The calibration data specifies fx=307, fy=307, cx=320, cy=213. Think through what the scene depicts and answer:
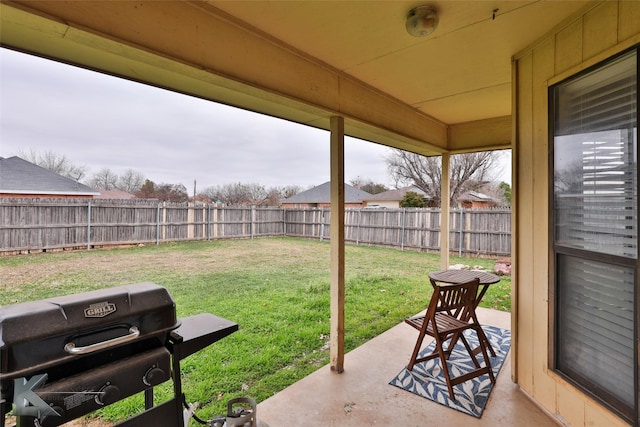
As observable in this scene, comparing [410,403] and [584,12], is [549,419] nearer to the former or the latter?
[410,403]

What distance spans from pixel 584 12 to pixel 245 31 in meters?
1.85

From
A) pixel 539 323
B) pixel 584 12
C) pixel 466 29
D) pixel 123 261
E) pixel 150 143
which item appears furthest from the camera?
pixel 150 143

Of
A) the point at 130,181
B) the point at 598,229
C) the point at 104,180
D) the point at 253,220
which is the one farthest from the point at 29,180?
the point at 598,229

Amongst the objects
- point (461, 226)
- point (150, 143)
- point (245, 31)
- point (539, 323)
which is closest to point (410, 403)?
point (539, 323)

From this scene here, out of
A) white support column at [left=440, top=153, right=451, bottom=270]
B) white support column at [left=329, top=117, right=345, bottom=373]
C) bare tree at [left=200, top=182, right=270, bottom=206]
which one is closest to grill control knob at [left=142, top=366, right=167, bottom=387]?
white support column at [left=329, top=117, right=345, bottom=373]

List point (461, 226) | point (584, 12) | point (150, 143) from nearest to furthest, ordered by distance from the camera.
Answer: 1. point (584, 12)
2. point (461, 226)
3. point (150, 143)

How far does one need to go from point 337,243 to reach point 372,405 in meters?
1.19

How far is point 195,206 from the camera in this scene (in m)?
9.91

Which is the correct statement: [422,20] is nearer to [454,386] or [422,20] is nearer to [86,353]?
[86,353]

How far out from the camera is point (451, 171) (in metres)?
13.9

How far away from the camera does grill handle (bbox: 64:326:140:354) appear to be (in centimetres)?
100

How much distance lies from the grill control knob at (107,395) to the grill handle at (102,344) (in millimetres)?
136

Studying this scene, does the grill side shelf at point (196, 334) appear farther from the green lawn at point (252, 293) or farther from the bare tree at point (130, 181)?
the bare tree at point (130, 181)

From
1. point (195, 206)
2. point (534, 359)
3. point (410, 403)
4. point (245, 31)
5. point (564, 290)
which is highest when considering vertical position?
point (245, 31)
